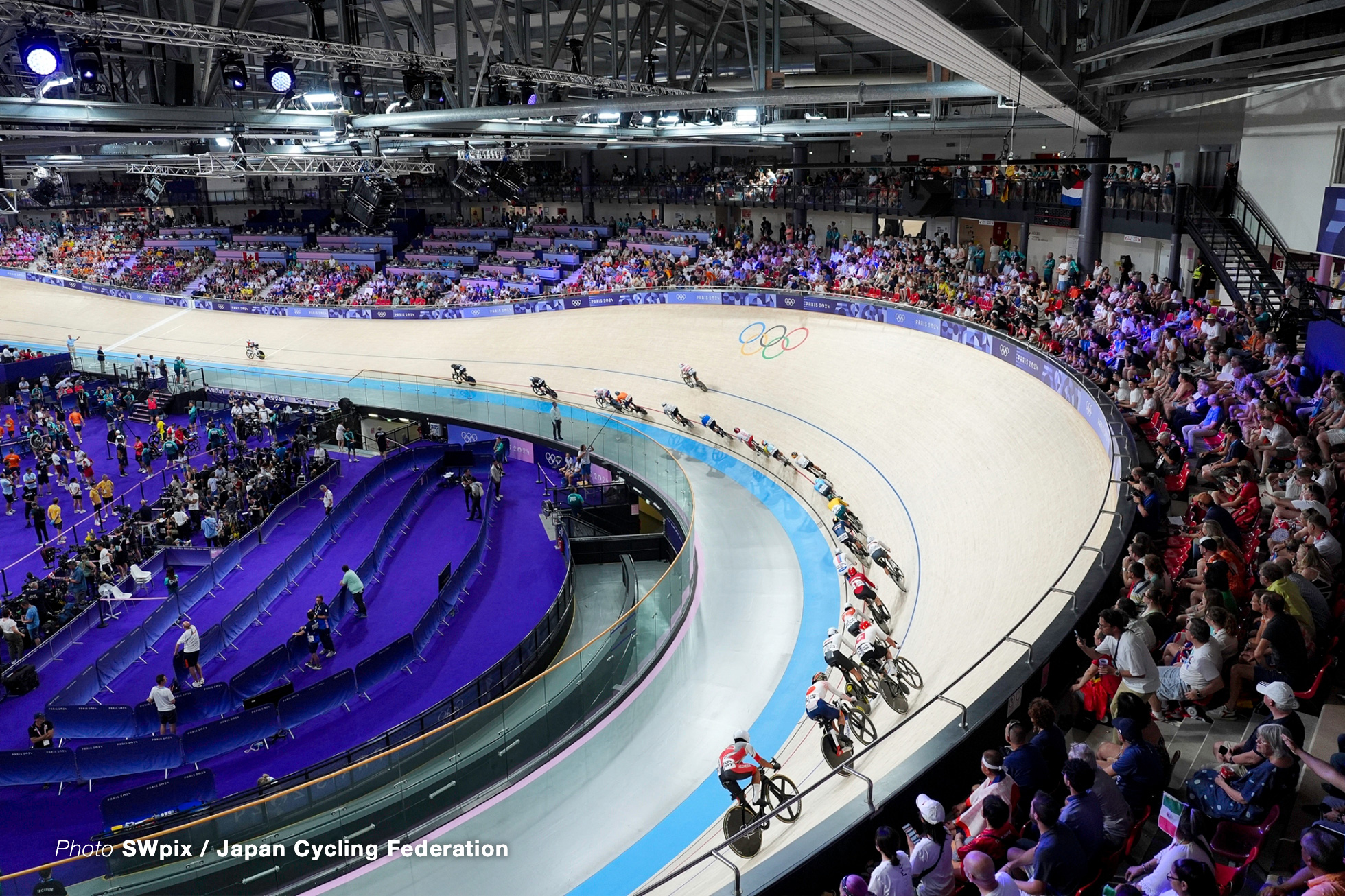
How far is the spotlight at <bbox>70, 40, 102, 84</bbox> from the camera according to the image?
10.2 meters

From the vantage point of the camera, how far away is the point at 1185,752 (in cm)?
525

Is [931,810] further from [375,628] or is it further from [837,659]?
[375,628]

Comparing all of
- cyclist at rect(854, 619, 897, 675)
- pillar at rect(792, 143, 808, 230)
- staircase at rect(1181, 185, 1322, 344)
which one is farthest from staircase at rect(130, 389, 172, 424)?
staircase at rect(1181, 185, 1322, 344)

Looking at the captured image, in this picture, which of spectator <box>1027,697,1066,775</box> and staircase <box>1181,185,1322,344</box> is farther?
staircase <box>1181,185,1322,344</box>

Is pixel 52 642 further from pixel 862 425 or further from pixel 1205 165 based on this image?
pixel 1205 165

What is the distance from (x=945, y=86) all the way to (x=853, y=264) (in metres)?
13.6

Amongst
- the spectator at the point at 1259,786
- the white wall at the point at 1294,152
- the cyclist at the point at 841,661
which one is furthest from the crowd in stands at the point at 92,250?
the spectator at the point at 1259,786

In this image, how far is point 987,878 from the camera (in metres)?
3.96

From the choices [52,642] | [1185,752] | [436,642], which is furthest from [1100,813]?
[52,642]

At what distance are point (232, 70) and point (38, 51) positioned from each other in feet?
9.28

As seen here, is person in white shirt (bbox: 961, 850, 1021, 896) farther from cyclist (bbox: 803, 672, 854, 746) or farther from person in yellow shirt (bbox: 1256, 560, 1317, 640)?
cyclist (bbox: 803, 672, 854, 746)

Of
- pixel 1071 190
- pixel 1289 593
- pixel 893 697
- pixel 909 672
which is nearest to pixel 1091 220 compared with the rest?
pixel 1071 190

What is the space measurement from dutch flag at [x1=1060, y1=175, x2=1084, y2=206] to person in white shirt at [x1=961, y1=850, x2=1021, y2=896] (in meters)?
19.8

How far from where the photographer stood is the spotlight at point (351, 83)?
13.2 metres
